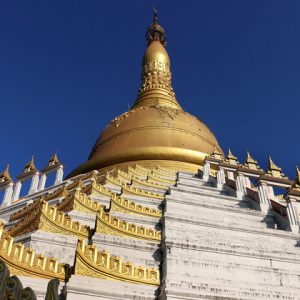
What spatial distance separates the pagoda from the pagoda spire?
33.5 feet

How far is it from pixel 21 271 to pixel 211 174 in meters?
11.1

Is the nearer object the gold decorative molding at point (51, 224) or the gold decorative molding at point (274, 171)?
the gold decorative molding at point (51, 224)

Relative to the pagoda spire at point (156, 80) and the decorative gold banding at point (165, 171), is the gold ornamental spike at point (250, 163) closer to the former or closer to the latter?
the decorative gold banding at point (165, 171)

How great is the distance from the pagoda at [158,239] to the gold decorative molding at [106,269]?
0.05 ft

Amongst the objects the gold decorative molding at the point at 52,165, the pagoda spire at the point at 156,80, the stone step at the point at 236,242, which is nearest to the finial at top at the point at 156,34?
the pagoda spire at the point at 156,80

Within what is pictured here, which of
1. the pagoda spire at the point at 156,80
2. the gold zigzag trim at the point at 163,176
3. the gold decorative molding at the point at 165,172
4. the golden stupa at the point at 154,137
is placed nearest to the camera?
the gold zigzag trim at the point at 163,176

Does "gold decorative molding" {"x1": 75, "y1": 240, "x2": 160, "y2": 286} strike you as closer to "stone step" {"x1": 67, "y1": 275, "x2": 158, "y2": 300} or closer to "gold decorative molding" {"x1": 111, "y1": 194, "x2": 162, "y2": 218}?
"stone step" {"x1": 67, "y1": 275, "x2": 158, "y2": 300}

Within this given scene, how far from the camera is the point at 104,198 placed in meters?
11.2

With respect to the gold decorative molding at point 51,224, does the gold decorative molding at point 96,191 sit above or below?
above

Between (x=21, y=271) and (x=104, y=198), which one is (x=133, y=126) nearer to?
(x=104, y=198)

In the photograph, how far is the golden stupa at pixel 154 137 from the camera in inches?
745

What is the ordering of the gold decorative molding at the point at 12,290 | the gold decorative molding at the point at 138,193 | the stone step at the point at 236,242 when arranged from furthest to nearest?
the gold decorative molding at the point at 138,193, the stone step at the point at 236,242, the gold decorative molding at the point at 12,290

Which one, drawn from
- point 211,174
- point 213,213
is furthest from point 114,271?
point 211,174

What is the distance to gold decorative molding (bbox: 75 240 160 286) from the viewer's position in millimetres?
6008
